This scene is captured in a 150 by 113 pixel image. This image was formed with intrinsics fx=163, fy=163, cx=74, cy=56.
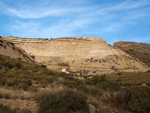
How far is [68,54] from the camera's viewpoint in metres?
47.0

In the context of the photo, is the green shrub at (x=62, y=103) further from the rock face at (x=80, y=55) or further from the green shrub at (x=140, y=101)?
the rock face at (x=80, y=55)

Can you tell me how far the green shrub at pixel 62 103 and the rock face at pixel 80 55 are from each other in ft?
106

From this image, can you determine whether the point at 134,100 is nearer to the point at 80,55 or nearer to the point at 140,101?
the point at 140,101

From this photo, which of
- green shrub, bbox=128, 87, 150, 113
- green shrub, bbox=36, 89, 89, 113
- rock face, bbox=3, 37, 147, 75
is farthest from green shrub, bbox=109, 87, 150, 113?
rock face, bbox=3, 37, 147, 75

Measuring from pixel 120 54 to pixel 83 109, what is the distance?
44.9m

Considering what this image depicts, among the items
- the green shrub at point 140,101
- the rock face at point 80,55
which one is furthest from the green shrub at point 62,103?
the rock face at point 80,55

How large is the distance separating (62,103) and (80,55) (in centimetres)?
4218

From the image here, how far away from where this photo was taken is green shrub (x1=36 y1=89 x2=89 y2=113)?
418 cm

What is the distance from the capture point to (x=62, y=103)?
4387 millimetres

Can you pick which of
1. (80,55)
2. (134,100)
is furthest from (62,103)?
(80,55)

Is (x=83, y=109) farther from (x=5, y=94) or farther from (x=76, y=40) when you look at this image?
(x=76, y=40)

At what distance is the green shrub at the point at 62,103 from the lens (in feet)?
13.7

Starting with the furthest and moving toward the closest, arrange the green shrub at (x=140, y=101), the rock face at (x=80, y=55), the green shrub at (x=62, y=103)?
the rock face at (x=80, y=55) → the green shrub at (x=140, y=101) → the green shrub at (x=62, y=103)

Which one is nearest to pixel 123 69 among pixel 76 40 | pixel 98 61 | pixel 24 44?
pixel 98 61
